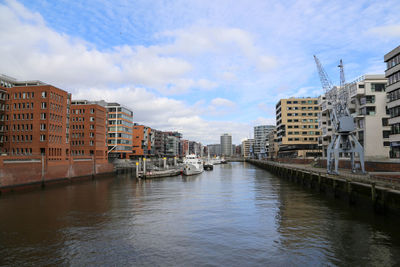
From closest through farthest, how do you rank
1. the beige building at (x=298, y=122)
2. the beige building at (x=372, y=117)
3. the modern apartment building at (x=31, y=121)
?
1. the modern apartment building at (x=31, y=121)
2. the beige building at (x=372, y=117)
3. the beige building at (x=298, y=122)

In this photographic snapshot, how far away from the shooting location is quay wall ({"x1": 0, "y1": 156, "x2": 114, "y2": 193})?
50.0 m

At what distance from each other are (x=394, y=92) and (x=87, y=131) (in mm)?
87897

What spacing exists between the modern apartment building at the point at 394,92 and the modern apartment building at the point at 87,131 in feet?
271

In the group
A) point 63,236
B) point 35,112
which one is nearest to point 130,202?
point 63,236

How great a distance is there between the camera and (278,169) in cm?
9125

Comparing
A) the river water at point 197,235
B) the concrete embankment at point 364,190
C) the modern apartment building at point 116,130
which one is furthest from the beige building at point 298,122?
the river water at point 197,235

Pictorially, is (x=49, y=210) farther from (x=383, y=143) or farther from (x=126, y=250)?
(x=383, y=143)

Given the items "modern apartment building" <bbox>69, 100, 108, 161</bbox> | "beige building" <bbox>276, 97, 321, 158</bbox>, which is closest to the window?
"beige building" <bbox>276, 97, 321, 158</bbox>

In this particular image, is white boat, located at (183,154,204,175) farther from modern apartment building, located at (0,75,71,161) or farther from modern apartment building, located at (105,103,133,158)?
modern apartment building, located at (105,103,133,158)

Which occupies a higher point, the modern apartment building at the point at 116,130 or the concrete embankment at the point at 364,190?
the modern apartment building at the point at 116,130

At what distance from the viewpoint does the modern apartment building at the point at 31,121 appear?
66562mm

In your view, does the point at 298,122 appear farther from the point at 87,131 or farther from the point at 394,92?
the point at 87,131

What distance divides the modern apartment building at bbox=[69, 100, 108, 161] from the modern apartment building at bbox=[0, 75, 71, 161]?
77.0 feet

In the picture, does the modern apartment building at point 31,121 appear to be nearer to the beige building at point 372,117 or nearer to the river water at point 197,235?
the river water at point 197,235
